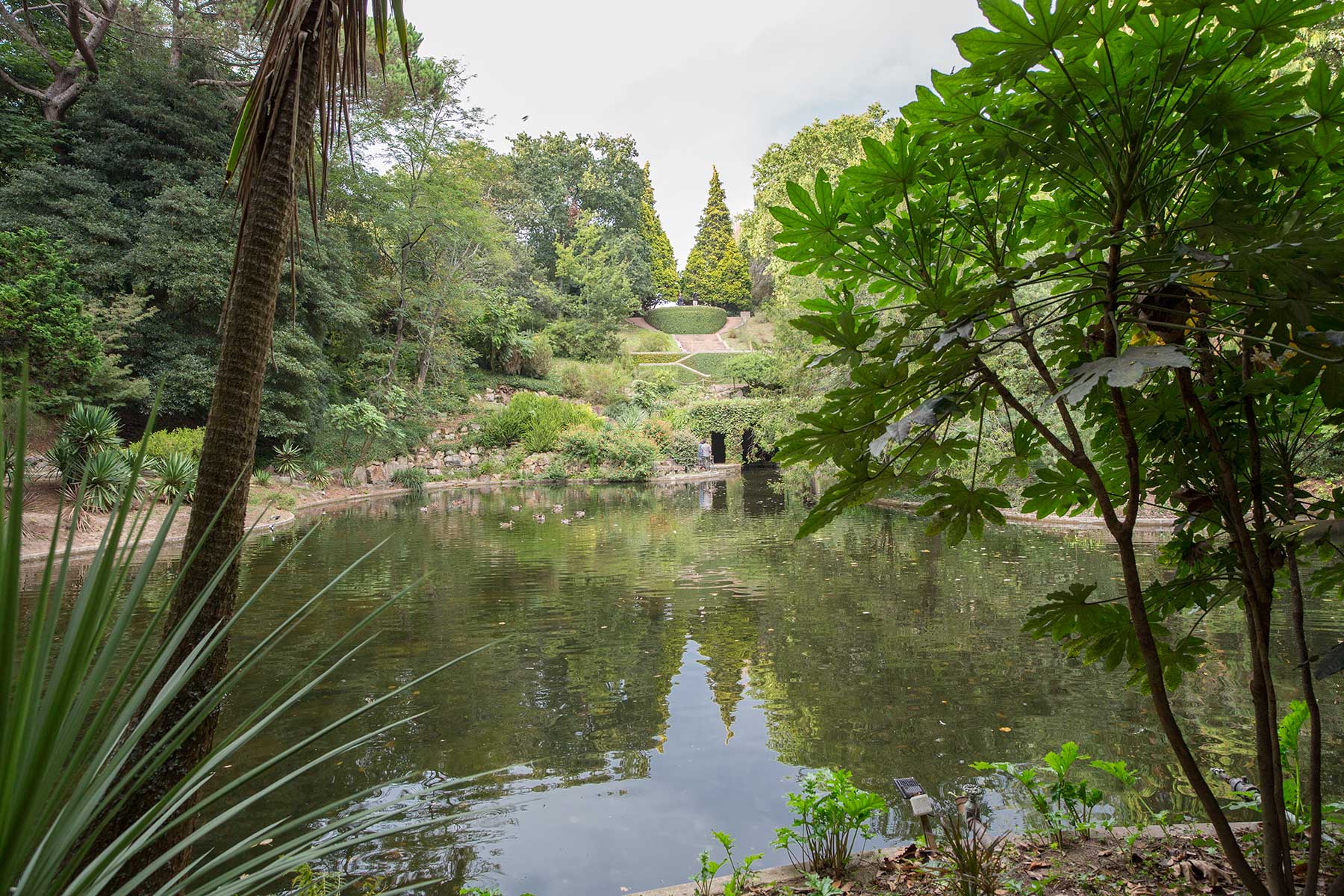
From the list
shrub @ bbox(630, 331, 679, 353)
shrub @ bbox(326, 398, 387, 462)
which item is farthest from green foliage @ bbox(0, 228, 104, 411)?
shrub @ bbox(630, 331, 679, 353)

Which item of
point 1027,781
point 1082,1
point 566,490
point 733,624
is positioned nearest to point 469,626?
point 733,624

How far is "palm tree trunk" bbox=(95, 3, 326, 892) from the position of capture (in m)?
1.95

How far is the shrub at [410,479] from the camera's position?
16984 mm

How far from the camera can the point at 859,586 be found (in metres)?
6.84

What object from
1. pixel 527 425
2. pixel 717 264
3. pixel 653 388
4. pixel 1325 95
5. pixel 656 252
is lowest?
pixel 1325 95

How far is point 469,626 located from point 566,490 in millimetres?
11774

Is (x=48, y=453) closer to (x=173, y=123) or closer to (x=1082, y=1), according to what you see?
(x=173, y=123)

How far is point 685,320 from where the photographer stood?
39219 mm

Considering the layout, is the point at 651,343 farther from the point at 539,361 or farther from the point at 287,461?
the point at 287,461

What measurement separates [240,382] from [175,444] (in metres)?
12.2

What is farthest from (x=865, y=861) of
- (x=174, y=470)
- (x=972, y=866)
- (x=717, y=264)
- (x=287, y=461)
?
(x=717, y=264)

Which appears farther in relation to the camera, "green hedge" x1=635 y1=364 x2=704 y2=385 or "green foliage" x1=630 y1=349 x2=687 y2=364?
"green foliage" x1=630 y1=349 x2=687 y2=364

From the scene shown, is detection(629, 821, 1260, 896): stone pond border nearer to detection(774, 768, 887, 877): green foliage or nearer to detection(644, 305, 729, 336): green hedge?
detection(774, 768, 887, 877): green foliage

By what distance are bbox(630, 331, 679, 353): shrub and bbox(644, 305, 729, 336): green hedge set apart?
9.00 ft
